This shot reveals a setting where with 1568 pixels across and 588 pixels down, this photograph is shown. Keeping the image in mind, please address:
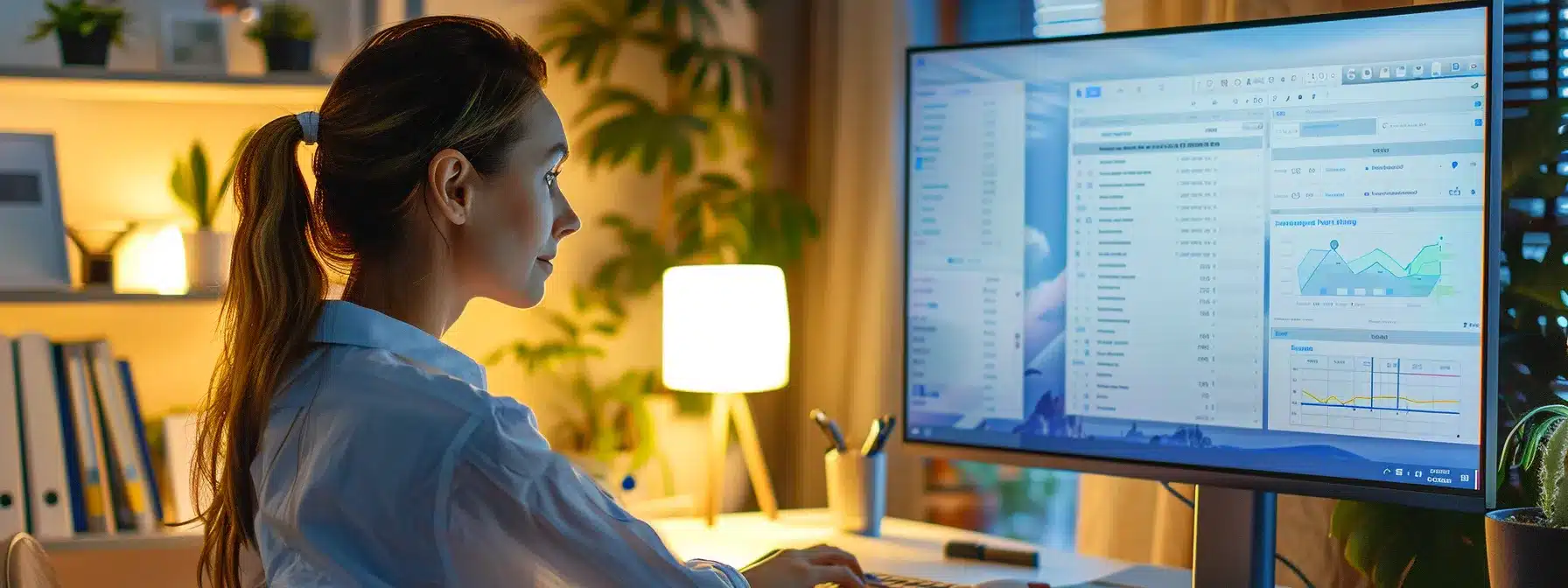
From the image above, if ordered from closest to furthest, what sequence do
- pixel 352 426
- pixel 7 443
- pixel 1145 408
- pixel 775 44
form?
pixel 352 426 → pixel 1145 408 → pixel 7 443 → pixel 775 44

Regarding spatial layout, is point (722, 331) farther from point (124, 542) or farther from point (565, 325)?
point (124, 542)

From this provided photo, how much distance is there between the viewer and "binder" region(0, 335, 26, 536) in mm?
1684

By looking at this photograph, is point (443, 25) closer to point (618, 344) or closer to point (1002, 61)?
point (1002, 61)

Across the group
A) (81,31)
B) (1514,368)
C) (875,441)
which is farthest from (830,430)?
(81,31)

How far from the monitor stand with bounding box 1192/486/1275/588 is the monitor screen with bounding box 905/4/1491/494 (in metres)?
0.04

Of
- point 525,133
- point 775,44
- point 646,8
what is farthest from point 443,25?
point 775,44

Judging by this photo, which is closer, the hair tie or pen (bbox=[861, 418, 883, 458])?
the hair tie

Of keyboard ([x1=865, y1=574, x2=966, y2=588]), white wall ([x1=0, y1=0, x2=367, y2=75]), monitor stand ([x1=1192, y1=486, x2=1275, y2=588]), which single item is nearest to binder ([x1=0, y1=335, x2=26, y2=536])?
white wall ([x1=0, y1=0, x2=367, y2=75])

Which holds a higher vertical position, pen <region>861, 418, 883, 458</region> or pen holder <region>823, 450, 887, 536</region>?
pen <region>861, 418, 883, 458</region>

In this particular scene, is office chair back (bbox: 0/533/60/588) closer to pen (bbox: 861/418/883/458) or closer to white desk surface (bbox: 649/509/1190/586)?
white desk surface (bbox: 649/509/1190/586)

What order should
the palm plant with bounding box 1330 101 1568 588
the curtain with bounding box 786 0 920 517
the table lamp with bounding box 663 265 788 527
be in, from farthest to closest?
the curtain with bounding box 786 0 920 517 → the table lamp with bounding box 663 265 788 527 → the palm plant with bounding box 1330 101 1568 588

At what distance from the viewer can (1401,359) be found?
1.20 metres

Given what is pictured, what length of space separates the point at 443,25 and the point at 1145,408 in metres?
0.79

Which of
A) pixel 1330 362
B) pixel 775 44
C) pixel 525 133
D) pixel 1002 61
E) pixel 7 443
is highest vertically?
pixel 775 44
